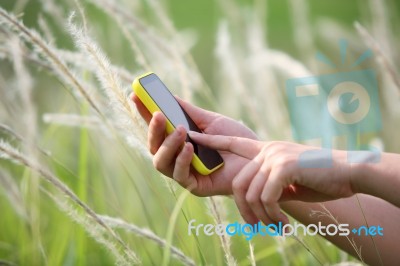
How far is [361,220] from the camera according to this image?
117 cm

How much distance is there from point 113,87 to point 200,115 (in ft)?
0.96

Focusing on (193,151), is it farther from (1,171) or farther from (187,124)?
(1,171)

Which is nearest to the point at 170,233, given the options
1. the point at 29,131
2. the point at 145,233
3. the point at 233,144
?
the point at 145,233

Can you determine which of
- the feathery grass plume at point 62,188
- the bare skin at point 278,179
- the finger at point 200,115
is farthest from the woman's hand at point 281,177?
the finger at point 200,115

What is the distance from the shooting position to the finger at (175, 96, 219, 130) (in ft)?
4.07

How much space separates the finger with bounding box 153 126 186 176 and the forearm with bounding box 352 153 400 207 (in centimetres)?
31

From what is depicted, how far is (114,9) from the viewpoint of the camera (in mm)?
1344

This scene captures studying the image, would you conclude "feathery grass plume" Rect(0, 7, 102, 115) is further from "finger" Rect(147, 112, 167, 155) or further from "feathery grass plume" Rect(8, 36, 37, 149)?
"feathery grass plume" Rect(8, 36, 37, 149)

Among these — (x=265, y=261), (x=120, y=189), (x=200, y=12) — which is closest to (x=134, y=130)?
(x=265, y=261)

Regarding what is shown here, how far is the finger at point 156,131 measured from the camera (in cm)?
104

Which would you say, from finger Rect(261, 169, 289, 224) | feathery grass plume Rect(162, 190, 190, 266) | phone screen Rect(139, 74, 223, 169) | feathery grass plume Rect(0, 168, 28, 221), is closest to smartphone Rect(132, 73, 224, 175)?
phone screen Rect(139, 74, 223, 169)

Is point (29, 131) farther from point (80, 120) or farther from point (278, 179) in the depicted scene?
point (278, 179)

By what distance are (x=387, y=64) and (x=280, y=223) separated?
562 mm

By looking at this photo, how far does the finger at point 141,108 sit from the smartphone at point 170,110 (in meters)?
0.02
